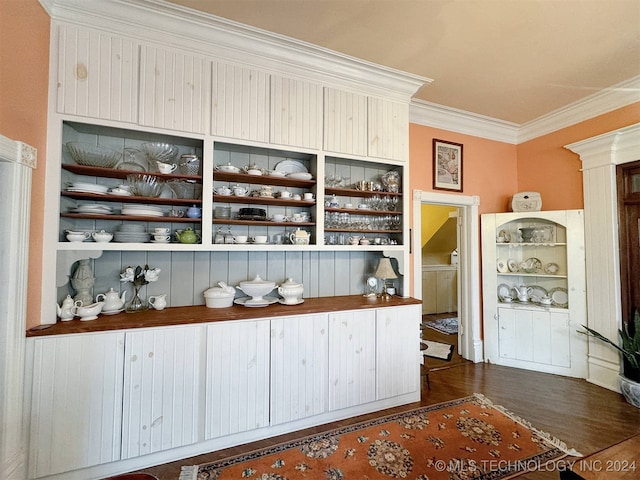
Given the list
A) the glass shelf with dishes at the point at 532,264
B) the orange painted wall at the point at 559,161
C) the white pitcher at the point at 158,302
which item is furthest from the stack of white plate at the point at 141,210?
the orange painted wall at the point at 559,161

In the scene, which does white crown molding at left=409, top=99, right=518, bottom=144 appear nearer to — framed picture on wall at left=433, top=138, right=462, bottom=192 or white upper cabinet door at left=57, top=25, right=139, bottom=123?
framed picture on wall at left=433, top=138, right=462, bottom=192

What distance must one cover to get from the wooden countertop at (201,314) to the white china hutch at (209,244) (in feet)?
0.11

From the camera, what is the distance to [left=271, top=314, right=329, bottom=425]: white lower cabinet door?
210 centimetres

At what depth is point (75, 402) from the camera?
1.64 metres

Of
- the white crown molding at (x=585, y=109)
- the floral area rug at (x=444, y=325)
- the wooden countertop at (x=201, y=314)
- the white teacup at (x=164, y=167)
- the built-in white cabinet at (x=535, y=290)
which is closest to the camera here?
the wooden countertop at (x=201, y=314)

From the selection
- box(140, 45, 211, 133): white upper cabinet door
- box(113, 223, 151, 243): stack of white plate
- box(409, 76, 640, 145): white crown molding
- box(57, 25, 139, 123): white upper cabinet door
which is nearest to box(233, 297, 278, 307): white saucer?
box(113, 223, 151, 243): stack of white plate

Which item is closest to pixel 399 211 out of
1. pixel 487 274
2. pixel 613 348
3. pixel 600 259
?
pixel 487 274

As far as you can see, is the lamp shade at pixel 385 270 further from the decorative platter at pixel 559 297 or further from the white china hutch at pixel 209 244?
the decorative platter at pixel 559 297

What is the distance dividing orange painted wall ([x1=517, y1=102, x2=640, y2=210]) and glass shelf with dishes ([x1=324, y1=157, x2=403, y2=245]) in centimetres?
217

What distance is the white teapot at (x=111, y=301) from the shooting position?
1972mm

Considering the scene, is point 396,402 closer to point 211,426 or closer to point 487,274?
point 211,426

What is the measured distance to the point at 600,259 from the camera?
2.95 m

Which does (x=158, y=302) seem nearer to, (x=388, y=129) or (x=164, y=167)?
(x=164, y=167)

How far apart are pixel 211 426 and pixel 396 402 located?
156 cm
